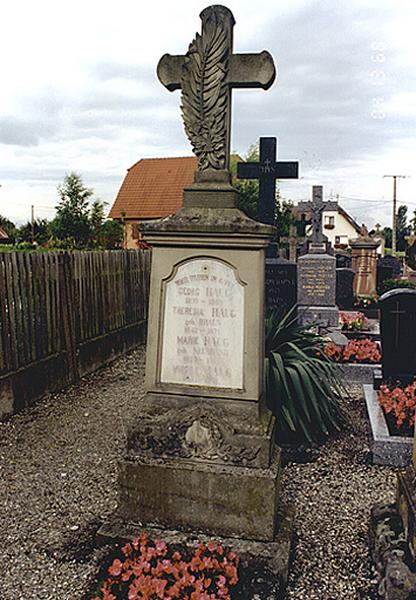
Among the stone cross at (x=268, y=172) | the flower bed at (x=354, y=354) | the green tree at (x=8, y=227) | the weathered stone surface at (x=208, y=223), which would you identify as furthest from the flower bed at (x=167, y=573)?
the green tree at (x=8, y=227)

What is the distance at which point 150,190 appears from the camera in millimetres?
34312

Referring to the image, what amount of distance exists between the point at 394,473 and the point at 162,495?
223cm

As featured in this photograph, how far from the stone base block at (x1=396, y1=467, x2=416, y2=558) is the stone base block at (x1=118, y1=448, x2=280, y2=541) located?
725 millimetres

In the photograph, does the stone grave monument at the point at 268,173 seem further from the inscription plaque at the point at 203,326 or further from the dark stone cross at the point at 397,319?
the inscription plaque at the point at 203,326

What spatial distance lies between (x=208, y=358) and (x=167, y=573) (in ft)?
3.95

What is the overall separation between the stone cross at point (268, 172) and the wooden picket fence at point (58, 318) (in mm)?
2684

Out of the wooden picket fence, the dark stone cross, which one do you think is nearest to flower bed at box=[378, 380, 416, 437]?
the dark stone cross

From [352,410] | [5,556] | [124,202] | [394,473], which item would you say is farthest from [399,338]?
[124,202]

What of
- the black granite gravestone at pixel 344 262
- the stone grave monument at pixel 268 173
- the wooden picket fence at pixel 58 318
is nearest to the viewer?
the wooden picket fence at pixel 58 318

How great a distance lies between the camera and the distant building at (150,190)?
32906mm

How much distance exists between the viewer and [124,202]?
34.5 meters

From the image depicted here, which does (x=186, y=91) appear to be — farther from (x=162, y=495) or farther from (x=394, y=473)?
(x=394, y=473)

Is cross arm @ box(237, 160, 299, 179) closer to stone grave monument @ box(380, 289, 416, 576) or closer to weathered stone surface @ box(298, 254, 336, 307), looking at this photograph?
weathered stone surface @ box(298, 254, 336, 307)

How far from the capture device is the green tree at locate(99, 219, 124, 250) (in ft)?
76.7
